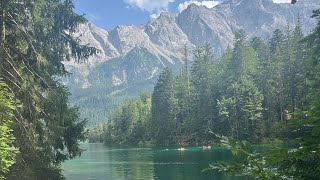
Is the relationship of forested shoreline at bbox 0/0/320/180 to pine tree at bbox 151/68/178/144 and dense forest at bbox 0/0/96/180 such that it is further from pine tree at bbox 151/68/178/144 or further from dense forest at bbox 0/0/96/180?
pine tree at bbox 151/68/178/144

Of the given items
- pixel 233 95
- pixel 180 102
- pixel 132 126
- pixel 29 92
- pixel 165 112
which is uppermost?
pixel 180 102

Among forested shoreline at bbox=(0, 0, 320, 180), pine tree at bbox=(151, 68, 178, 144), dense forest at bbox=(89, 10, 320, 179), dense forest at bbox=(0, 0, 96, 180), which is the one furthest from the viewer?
pine tree at bbox=(151, 68, 178, 144)

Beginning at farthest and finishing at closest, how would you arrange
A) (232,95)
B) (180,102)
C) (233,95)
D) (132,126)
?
(132,126)
(180,102)
(232,95)
(233,95)

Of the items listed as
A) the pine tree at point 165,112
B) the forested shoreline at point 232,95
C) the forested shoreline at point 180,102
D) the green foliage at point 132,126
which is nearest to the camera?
the forested shoreline at point 180,102

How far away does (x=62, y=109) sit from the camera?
55.0ft

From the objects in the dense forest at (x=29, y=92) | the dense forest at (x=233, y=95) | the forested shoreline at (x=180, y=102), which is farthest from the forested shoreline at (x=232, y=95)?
the dense forest at (x=29, y=92)

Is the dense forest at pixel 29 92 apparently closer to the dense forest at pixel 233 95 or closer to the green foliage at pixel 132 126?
the dense forest at pixel 233 95

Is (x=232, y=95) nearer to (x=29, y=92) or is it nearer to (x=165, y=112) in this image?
(x=165, y=112)

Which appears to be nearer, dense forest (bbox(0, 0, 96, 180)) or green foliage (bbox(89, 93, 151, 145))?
dense forest (bbox(0, 0, 96, 180))

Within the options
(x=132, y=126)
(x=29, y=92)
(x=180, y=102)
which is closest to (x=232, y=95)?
(x=180, y=102)

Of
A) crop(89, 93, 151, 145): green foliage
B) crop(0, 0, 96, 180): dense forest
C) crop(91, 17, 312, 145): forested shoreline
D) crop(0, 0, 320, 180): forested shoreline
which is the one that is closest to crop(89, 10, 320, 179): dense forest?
crop(91, 17, 312, 145): forested shoreline

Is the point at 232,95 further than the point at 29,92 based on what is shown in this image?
Yes

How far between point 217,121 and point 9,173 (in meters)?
69.3

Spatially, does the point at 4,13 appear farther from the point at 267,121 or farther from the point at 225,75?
the point at 225,75
